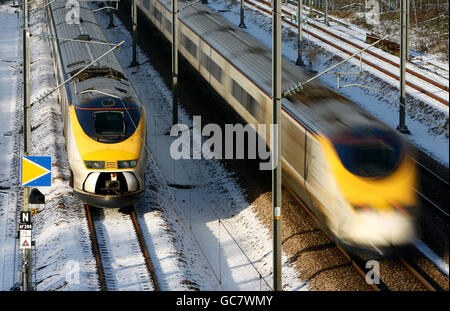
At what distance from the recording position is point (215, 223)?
1023 inches

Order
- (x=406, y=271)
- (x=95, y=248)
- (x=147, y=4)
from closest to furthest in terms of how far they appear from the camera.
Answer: (x=406, y=271)
(x=95, y=248)
(x=147, y=4)

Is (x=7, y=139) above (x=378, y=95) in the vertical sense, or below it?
below

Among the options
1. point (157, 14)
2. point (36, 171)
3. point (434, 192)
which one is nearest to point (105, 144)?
point (36, 171)

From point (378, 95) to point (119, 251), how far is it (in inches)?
724

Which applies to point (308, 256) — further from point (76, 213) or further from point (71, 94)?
point (71, 94)

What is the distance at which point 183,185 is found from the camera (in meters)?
29.5

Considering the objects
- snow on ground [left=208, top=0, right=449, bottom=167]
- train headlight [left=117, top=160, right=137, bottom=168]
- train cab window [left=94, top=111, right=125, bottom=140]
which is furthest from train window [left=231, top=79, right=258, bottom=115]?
snow on ground [left=208, top=0, right=449, bottom=167]

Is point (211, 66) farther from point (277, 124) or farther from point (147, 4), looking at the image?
point (147, 4)

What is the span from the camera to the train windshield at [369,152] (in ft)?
66.0

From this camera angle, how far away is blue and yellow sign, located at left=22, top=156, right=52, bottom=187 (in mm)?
20578

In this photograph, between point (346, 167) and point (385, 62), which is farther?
point (385, 62)

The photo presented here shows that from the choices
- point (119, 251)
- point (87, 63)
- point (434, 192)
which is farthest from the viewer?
point (87, 63)
